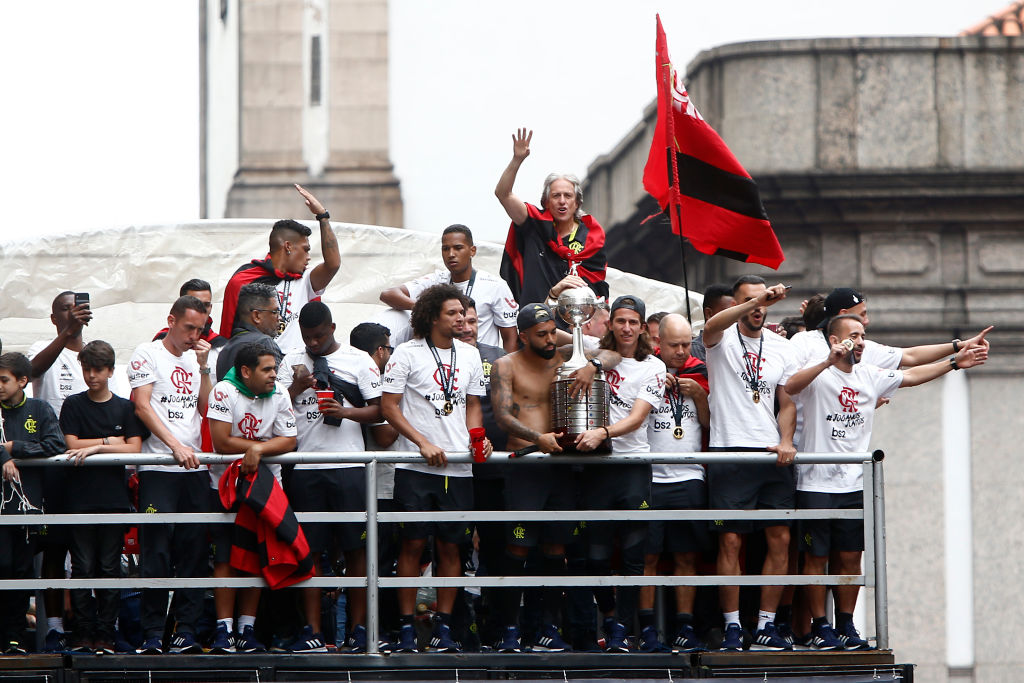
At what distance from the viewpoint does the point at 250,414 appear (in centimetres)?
992

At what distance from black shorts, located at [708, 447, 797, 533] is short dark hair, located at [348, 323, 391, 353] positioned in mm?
2171

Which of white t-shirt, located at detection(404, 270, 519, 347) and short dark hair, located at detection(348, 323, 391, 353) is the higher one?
white t-shirt, located at detection(404, 270, 519, 347)

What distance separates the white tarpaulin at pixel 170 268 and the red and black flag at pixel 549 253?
11.3 feet

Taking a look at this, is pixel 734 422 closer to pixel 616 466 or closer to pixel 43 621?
pixel 616 466

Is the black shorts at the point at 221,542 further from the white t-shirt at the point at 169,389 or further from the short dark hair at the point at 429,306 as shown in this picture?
the short dark hair at the point at 429,306

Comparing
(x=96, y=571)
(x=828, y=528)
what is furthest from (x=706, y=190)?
(x=96, y=571)

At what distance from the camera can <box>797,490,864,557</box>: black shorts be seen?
10.2m

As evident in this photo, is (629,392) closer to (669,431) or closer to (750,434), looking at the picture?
(669,431)

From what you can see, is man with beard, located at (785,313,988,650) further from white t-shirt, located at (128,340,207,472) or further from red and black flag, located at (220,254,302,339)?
white t-shirt, located at (128,340,207,472)

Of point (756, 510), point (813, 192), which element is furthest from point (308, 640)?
point (813, 192)

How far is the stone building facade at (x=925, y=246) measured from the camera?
17516mm

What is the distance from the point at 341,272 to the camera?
587 inches

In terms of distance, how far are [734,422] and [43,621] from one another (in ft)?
13.6

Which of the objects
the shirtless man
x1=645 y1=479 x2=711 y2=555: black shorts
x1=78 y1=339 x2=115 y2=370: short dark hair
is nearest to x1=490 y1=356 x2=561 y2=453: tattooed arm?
the shirtless man
